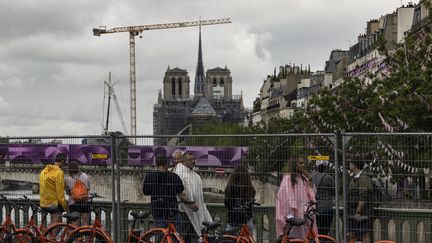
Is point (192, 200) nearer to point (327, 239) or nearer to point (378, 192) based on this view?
point (327, 239)

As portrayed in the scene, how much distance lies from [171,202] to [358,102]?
3631 cm

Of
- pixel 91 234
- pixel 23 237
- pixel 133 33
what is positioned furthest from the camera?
pixel 133 33

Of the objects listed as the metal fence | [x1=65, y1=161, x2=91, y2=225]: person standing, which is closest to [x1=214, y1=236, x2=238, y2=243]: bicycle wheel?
the metal fence

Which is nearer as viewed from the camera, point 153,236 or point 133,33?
point 153,236

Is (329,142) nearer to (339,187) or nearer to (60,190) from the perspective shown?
(339,187)

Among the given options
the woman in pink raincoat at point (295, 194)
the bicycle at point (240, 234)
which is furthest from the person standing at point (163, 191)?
the woman in pink raincoat at point (295, 194)

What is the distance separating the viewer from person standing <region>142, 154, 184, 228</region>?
11523 mm

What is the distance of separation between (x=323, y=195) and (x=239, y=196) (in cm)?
111

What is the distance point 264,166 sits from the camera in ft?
36.1

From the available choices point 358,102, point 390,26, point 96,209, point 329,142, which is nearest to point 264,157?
point 329,142

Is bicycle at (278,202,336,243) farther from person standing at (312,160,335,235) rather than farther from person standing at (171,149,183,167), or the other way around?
person standing at (171,149,183,167)


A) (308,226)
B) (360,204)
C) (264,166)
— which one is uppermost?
(264,166)

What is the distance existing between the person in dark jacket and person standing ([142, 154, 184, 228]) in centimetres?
69

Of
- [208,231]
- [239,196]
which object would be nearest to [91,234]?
[208,231]
